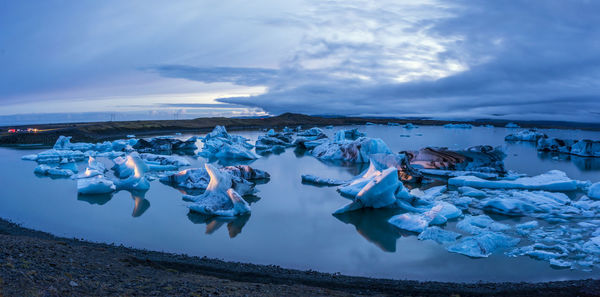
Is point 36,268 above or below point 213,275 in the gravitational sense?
above

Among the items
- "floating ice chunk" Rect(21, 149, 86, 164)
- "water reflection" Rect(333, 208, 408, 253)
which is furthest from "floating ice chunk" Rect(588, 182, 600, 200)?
"floating ice chunk" Rect(21, 149, 86, 164)

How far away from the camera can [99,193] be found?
33.6 ft

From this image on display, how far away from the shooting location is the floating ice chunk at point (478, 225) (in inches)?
273

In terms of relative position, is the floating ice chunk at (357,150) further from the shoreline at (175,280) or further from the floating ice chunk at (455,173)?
the shoreline at (175,280)

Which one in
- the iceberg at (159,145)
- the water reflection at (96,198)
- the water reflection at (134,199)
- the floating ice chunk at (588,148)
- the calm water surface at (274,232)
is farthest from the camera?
the iceberg at (159,145)

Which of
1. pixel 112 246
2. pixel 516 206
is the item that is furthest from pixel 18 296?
pixel 516 206

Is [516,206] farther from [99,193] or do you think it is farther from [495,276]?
[99,193]

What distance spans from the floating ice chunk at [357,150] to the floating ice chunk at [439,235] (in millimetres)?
11352

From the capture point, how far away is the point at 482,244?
5.93m

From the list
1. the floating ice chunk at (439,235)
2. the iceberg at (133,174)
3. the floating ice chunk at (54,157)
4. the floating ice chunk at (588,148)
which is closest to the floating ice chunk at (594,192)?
the floating ice chunk at (439,235)

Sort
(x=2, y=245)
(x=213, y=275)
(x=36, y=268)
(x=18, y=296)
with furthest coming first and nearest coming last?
(x=213, y=275) < (x=2, y=245) < (x=36, y=268) < (x=18, y=296)

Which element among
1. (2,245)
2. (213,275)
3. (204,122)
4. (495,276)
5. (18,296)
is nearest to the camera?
(18,296)

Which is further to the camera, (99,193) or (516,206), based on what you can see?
(99,193)

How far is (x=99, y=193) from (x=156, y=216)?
3168 millimetres
